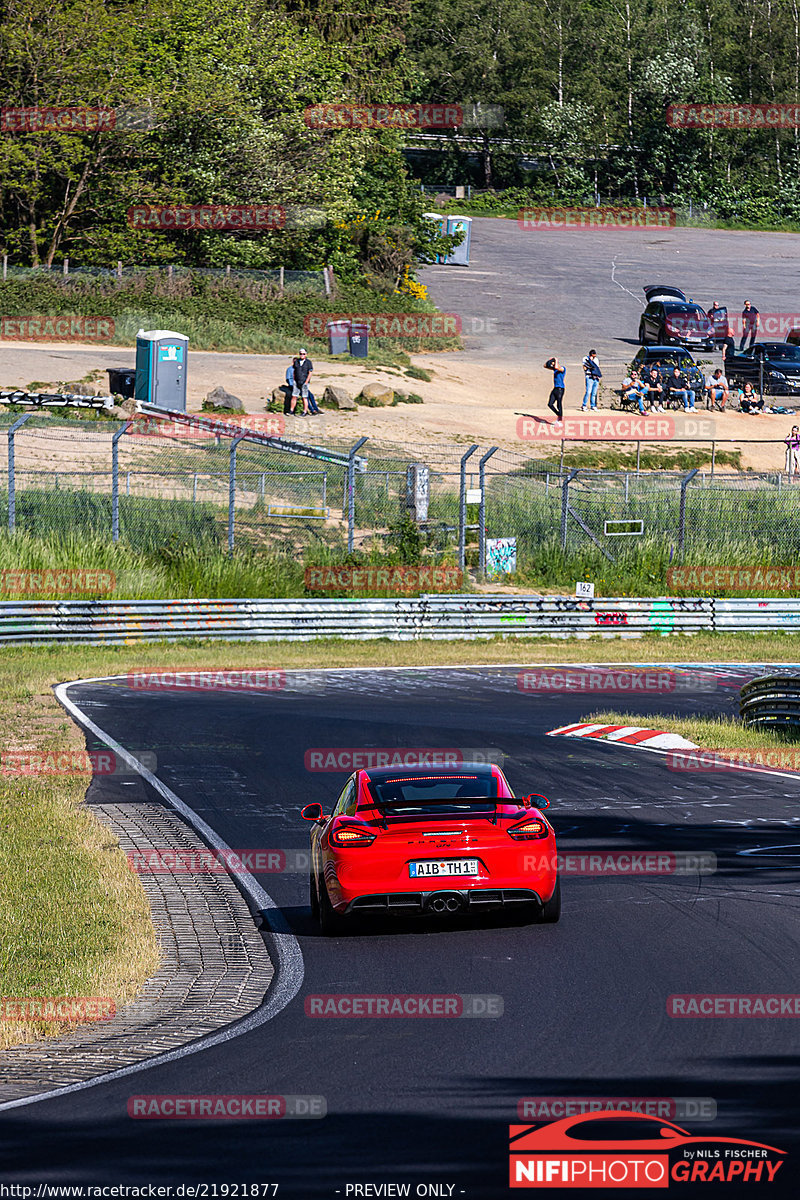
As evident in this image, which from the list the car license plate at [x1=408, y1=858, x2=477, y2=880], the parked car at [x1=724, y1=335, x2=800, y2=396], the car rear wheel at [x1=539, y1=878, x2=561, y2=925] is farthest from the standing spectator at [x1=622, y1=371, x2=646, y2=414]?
the car license plate at [x1=408, y1=858, x2=477, y2=880]

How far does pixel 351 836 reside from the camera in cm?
1042

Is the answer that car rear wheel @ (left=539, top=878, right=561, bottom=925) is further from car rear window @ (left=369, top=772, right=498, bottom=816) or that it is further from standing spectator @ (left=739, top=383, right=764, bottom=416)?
standing spectator @ (left=739, top=383, right=764, bottom=416)

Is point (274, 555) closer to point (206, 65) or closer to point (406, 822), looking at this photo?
point (406, 822)

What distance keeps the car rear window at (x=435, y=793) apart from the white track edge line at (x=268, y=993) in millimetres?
1181

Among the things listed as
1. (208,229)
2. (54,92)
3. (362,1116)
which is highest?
(54,92)

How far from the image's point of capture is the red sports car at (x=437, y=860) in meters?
10.2

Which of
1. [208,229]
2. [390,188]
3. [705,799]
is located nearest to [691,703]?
[705,799]

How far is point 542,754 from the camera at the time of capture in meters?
18.3

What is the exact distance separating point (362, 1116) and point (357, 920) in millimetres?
3757

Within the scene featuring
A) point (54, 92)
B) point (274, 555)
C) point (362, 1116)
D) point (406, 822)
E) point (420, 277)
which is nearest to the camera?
point (362, 1116)

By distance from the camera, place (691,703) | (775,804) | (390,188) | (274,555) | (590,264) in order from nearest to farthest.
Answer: (775,804)
(691,703)
(274,555)
(390,188)
(590,264)

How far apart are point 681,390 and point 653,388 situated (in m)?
0.99

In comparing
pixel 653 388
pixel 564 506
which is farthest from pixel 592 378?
pixel 564 506

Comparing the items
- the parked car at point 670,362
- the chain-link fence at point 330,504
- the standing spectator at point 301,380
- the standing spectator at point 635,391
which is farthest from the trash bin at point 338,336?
the chain-link fence at point 330,504
